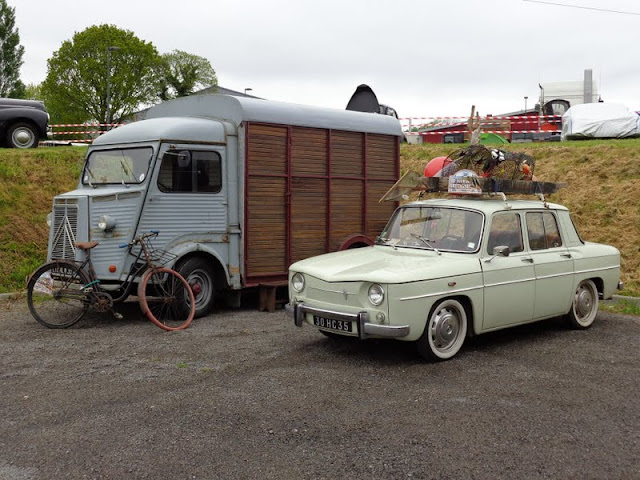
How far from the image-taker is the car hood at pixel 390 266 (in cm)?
616

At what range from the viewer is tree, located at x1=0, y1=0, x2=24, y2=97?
58.6 meters

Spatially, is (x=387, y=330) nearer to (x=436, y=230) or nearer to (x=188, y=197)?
(x=436, y=230)

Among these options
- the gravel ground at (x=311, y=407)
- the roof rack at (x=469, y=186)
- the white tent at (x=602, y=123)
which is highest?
the white tent at (x=602, y=123)

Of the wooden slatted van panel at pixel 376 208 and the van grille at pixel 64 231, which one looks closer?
the van grille at pixel 64 231

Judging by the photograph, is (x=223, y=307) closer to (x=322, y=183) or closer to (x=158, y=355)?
(x=322, y=183)

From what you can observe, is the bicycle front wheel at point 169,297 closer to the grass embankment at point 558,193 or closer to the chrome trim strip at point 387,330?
the chrome trim strip at point 387,330

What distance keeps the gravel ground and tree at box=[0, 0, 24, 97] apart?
5813 centimetres

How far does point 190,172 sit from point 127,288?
1746 mm

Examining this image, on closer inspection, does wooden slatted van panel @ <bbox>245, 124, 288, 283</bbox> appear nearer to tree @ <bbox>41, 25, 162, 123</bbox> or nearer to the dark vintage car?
the dark vintage car

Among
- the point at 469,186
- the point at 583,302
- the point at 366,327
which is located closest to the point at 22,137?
the point at 469,186

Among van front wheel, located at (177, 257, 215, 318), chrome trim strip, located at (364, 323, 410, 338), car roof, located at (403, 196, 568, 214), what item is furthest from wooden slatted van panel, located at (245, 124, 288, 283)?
chrome trim strip, located at (364, 323, 410, 338)

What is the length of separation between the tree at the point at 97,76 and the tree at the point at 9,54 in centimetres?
1031

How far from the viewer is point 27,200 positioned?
42.3ft

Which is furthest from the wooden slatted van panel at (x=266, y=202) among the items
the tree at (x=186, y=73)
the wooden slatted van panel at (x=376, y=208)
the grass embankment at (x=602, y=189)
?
the tree at (x=186, y=73)
